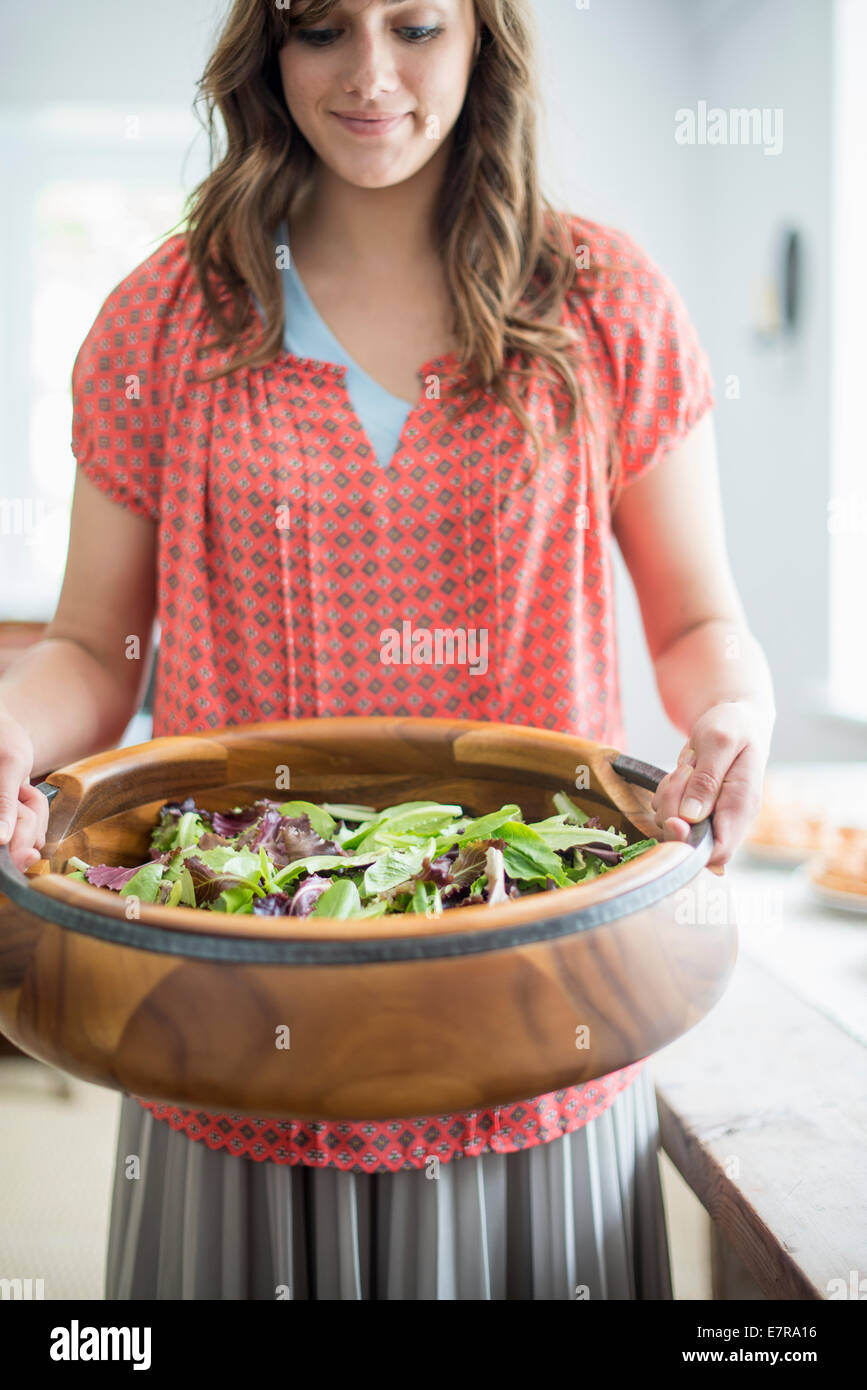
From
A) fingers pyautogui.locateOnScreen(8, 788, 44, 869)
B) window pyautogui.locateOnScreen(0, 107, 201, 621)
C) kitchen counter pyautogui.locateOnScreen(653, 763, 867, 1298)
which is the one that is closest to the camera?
fingers pyautogui.locateOnScreen(8, 788, 44, 869)

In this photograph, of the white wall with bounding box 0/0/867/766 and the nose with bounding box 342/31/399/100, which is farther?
the white wall with bounding box 0/0/867/766

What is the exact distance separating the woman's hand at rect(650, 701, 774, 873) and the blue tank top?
1.17ft

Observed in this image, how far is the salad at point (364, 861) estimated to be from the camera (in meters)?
0.56

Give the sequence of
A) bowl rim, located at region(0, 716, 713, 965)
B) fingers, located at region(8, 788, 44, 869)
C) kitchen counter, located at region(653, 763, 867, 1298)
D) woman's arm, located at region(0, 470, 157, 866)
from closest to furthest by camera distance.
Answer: bowl rim, located at region(0, 716, 713, 965)
fingers, located at region(8, 788, 44, 869)
kitchen counter, located at region(653, 763, 867, 1298)
woman's arm, located at region(0, 470, 157, 866)

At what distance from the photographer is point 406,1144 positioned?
0.70 metres

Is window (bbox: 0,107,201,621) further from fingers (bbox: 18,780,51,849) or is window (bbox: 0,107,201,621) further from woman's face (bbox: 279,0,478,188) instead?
fingers (bbox: 18,780,51,849)

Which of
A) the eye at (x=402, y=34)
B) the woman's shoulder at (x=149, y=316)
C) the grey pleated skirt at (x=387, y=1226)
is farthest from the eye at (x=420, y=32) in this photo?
the grey pleated skirt at (x=387, y=1226)

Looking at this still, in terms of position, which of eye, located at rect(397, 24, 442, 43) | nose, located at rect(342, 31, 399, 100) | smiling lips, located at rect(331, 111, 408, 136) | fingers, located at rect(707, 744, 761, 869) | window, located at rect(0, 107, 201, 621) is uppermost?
window, located at rect(0, 107, 201, 621)

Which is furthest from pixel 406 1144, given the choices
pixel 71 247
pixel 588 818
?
pixel 71 247

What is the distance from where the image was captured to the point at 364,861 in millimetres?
598

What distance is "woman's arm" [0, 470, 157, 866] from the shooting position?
2.61 ft

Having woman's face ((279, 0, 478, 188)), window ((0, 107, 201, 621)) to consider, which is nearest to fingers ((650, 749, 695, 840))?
woman's face ((279, 0, 478, 188))
